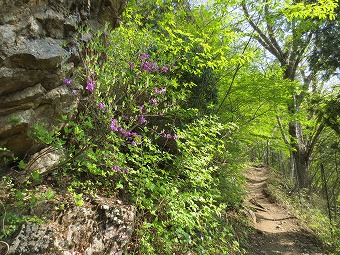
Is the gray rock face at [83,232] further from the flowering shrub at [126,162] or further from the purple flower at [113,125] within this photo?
the purple flower at [113,125]

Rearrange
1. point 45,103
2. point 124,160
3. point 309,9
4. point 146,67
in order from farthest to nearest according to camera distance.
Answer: point 309,9 → point 146,67 → point 124,160 → point 45,103

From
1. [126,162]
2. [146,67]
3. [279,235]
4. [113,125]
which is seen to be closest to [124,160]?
[126,162]

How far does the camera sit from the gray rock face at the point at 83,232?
2637mm

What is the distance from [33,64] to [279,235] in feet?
28.5

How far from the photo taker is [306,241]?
805cm

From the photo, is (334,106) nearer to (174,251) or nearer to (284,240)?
(284,240)

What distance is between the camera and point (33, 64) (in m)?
3.05

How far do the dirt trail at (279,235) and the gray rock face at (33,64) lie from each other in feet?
19.4

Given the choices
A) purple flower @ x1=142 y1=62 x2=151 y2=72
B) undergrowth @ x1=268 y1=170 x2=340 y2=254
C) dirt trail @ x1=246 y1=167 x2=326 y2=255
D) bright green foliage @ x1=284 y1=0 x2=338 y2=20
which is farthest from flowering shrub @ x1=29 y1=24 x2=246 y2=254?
undergrowth @ x1=268 y1=170 x2=340 y2=254

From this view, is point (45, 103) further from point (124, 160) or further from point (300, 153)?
point (300, 153)

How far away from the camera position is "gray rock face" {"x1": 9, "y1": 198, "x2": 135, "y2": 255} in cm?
264

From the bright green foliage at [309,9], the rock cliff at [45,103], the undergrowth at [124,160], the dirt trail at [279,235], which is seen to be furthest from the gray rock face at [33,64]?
the dirt trail at [279,235]

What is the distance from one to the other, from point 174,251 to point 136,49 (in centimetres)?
395

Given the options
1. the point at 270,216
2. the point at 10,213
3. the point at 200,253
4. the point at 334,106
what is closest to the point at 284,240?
the point at 270,216
